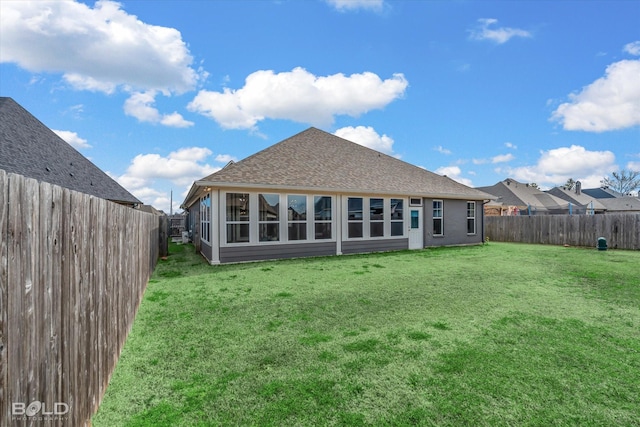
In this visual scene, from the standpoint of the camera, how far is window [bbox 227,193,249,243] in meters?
10.2

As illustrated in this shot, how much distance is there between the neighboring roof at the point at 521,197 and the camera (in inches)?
1346

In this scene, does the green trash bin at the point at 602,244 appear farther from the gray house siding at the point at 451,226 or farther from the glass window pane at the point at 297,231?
the glass window pane at the point at 297,231

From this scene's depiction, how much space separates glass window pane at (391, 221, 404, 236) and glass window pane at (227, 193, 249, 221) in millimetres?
6715

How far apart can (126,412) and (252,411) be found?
1041 mm

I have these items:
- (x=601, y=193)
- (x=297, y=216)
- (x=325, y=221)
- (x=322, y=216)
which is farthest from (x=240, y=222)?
(x=601, y=193)

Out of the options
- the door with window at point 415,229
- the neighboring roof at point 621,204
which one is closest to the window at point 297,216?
the door with window at point 415,229

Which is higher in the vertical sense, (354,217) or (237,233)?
(354,217)

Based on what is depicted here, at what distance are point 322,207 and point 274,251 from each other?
257 centimetres

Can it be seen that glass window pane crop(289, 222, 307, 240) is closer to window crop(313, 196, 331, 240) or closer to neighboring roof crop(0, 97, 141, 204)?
window crop(313, 196, 331, 240)

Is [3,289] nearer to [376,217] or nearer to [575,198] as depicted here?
[376,217]

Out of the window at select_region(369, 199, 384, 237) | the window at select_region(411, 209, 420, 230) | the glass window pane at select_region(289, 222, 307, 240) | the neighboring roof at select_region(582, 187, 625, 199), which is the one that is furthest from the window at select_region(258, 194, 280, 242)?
the neighboring roof at select_region(582, 187, 625, 199)

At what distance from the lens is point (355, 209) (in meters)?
12.7

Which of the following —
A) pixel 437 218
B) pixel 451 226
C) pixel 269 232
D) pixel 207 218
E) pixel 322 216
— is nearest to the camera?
pixel 269 232

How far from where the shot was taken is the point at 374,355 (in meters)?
3.47
